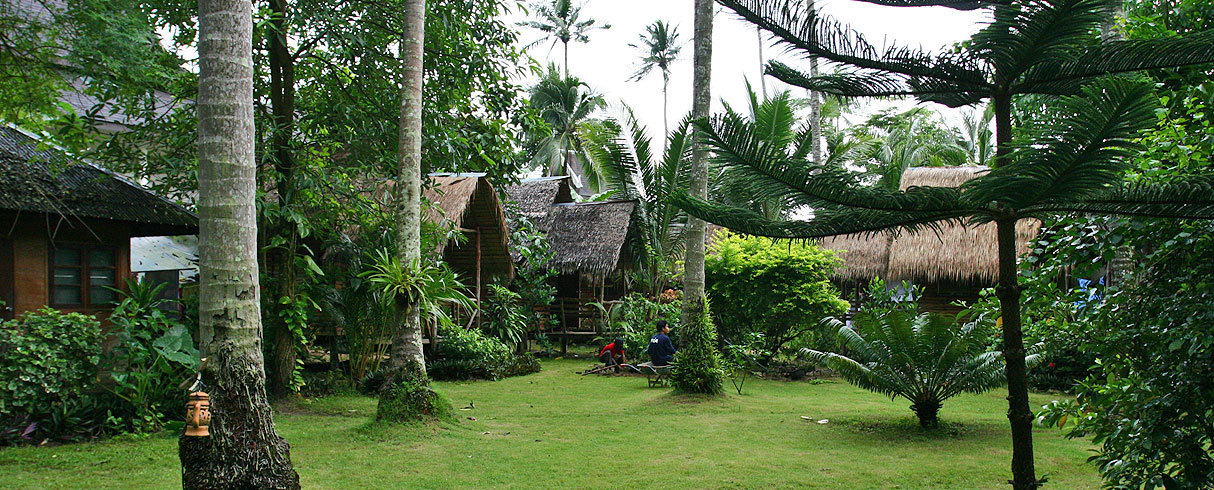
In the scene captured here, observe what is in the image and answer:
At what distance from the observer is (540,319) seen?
58.1 ft

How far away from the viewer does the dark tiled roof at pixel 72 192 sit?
25.0 feet

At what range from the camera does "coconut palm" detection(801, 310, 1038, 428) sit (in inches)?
311

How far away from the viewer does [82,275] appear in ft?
29.0

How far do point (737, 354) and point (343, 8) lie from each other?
726cm

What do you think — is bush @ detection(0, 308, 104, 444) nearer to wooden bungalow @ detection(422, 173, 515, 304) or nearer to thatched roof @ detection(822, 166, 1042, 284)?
wooden bungalow @ detection(422, 173, 515, 304)

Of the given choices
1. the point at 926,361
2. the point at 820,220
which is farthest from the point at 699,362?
the point at 820,220

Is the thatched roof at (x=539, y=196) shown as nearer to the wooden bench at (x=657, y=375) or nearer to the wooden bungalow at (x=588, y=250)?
the wooden bungalow at (x=588, y=250)

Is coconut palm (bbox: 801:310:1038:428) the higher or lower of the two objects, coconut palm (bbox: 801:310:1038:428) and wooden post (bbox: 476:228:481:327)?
the lower

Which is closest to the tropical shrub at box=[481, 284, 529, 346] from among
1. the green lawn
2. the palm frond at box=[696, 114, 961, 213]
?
the green lawn

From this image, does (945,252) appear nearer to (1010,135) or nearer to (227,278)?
(1010,135)

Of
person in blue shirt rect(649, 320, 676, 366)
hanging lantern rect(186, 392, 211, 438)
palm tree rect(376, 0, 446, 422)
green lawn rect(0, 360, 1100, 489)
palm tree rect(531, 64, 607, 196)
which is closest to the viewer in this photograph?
hanging lantern rect(186, 392, 211, 438)

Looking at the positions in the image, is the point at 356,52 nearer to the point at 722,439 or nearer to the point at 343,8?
the point at 343,8

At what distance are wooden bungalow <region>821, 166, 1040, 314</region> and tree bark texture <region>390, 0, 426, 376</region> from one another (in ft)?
27.8

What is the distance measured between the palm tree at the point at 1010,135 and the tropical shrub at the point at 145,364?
6.87 meters
